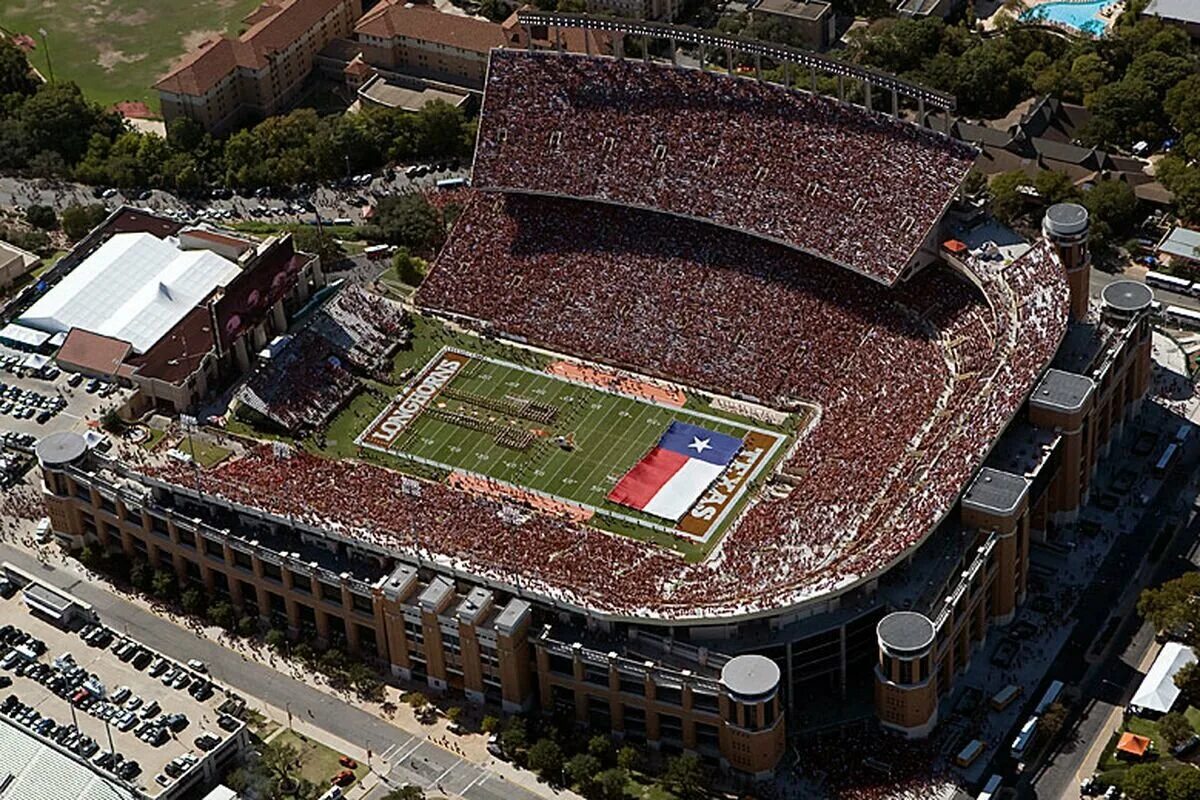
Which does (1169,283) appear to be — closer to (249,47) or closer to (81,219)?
(249,47)

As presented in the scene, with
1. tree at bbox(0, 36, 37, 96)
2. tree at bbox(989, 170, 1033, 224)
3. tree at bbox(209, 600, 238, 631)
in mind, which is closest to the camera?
tree at bbox(209, 600, 238, 631)

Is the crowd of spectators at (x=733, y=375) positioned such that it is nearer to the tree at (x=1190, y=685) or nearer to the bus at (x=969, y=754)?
the bus at (x=969, y=754)

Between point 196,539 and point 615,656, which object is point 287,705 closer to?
point 196,539

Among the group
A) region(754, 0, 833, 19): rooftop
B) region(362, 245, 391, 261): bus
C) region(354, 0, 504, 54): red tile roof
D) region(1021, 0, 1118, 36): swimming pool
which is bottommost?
region(362, 245, 391, 261): bus

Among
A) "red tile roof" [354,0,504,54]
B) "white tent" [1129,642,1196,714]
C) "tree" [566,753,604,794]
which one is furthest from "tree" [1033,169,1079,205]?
"tree" [566,753,604,794]

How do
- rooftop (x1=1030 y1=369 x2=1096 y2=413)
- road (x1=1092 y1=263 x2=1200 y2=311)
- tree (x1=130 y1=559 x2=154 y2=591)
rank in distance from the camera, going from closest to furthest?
rooftop (x1=1030 y1=369 x2=1096 y2=413), tree (x1=130 y1=559 x2=154 y2=591), road (x1=1092 y1=263 x2=1200 y2=311)

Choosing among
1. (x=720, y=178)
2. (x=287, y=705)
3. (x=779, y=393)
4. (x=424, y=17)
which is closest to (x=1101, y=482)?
(x=779, y=393)

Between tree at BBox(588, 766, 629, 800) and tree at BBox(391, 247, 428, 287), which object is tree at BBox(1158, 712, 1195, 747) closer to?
tree at BBox(588, 766, 629, 800)
